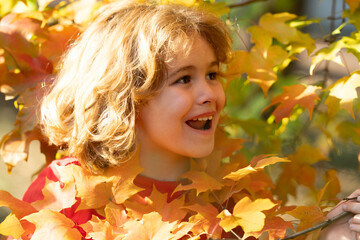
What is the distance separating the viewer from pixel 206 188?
50.7 inches

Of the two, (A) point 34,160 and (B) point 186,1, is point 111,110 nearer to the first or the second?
(B) point 186,1

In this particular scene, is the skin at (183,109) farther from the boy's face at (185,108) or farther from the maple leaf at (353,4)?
the maple leaf at (353,4)

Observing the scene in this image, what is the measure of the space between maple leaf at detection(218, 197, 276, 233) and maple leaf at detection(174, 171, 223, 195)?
0.16 m

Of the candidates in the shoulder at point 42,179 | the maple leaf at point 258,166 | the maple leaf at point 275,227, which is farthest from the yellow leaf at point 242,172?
the shoulder at point 42,179

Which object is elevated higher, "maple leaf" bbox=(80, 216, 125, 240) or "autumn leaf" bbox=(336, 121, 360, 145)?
"maple leaf" bbox=(80, 216, 125, 240)

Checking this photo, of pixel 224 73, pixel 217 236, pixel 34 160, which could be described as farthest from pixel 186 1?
pixel 34 160

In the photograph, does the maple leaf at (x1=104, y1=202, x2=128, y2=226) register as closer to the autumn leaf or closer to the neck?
the neck

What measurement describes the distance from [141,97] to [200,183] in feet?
0.91

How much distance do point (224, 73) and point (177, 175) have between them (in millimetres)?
400

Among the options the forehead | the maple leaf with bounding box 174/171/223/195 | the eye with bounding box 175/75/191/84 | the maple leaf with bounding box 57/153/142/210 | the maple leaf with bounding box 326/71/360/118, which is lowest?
the maple leaf with bounding box 174/171/223/195

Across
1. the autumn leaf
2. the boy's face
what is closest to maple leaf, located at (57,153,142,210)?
the boy's face

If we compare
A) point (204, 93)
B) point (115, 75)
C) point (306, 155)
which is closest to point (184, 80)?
point (204, 93)

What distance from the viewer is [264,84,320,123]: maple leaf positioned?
4.92ft

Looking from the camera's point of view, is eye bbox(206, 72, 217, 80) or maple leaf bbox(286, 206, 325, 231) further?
eye bbox(206, 72, 217, 80)
